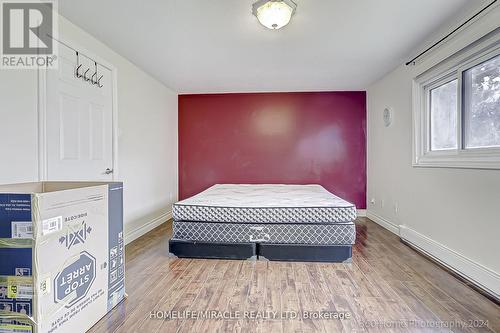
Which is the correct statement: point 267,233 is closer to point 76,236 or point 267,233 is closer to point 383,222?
point 76,236

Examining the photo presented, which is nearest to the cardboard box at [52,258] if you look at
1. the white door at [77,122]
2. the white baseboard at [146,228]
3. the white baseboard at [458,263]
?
the white door at [77,122]

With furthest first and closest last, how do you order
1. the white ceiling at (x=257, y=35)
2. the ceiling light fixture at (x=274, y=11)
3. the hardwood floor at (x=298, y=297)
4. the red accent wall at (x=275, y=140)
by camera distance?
the red accent wall at (x=275, y=140) → the white ceiling at (x=257, y=35) → the ceiling light fixture at (x=274, y=11) → the hardwood floor at (x=298, y=297)

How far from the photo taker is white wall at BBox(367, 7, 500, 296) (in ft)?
6.57

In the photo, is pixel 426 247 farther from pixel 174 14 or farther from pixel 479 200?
pixel 174 14

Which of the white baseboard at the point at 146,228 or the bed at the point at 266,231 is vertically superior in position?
the bed at the point at 266,231

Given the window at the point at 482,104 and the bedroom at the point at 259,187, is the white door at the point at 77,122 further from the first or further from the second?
the window at the point at 482,104

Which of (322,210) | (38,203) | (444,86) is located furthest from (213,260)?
(444,86)

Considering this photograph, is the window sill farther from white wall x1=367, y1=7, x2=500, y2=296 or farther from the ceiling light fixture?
the ceiling light fixture

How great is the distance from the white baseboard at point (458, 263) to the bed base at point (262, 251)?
85 cm

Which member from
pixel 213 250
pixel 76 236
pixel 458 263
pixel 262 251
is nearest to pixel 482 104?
pixel 458 263

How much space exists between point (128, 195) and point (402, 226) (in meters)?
3.43

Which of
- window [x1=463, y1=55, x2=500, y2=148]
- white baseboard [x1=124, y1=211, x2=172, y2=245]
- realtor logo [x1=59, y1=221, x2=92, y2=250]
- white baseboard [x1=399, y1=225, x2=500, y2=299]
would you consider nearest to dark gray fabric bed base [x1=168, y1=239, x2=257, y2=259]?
white baseboard [x1=124, y1=211, x2=172, y2=245]

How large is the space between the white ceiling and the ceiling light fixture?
83mm

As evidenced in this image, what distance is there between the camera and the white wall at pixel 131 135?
6.16 ft
